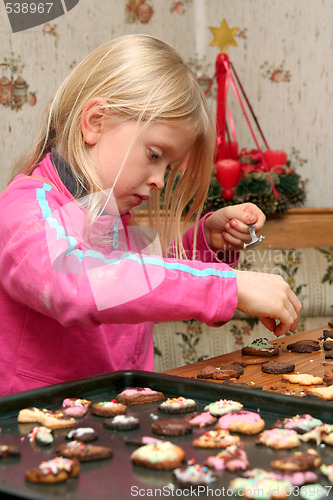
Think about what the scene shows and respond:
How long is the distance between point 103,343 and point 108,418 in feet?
1.30

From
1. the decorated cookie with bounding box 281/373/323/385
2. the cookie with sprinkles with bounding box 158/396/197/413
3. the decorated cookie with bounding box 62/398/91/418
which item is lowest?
the decorated cookie with bounding box 281/373/323/385

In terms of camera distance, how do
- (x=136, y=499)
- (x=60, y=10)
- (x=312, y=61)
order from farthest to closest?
(x=312, y=61)
(x=60, y=10)
(x=136, y=499)

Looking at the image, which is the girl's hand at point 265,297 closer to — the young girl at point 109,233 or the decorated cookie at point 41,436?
the young girl at point 109,233

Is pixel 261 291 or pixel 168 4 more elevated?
pixel 168 4

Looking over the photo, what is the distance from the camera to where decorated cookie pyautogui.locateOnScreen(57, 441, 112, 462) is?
19.9 inches

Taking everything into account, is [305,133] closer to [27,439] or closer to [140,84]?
[140,84]

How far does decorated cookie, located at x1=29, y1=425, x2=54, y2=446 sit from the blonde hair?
1.70ft

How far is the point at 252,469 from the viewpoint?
Answer: 0.50 metres

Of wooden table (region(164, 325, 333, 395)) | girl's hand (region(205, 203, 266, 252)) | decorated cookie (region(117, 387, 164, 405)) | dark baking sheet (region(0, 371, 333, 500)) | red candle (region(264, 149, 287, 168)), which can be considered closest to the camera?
dark baking sheet (region(0, 371, 333, 500))

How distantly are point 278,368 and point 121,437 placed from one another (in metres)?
0.35

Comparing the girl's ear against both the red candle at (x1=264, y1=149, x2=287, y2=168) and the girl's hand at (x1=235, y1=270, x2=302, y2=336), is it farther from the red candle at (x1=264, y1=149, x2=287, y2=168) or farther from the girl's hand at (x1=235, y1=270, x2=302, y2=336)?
the red candle at (x1=264, y1=149, x2=287, y2=168)

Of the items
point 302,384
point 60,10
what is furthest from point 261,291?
point 60,10

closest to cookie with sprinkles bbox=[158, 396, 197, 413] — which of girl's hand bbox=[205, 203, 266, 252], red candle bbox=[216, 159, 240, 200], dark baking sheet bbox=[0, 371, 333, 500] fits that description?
dark baking sheet bbox=[0, 371, 333, 500]

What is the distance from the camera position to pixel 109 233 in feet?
3.81
